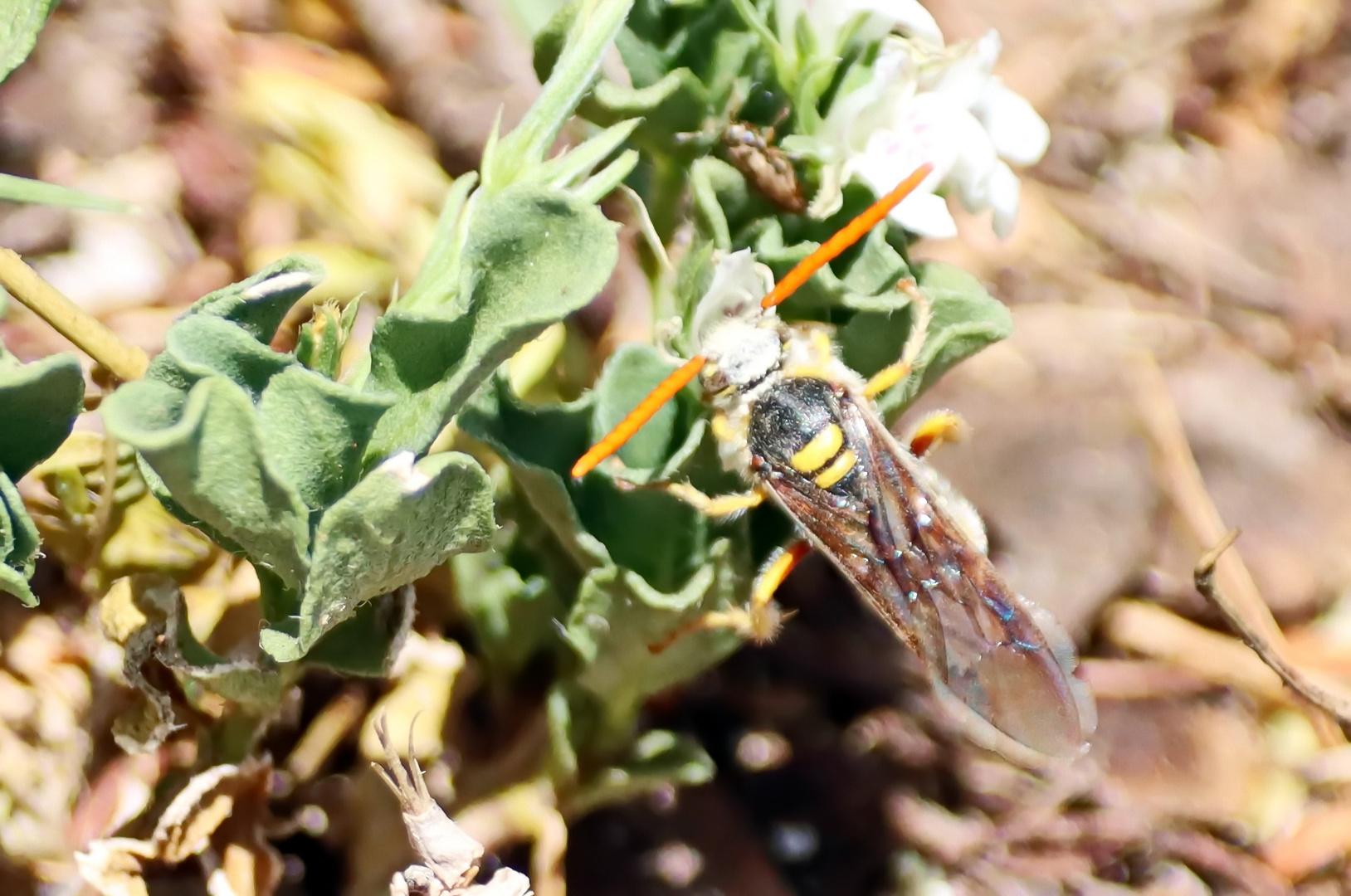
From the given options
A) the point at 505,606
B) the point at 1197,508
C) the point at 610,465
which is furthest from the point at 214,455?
the point at 1197,508

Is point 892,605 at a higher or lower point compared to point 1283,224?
lower

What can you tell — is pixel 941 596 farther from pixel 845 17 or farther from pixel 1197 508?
pixel 1197 508

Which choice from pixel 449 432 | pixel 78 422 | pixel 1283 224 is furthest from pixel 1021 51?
pixel 78 422

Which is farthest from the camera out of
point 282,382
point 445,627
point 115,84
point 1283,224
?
point 1283,224

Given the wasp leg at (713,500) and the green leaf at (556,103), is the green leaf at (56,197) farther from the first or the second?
the wasp leg at (713,500)

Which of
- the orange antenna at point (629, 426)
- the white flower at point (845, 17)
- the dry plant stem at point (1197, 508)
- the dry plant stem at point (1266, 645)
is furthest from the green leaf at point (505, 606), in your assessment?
the dry plant stem at point (1197, 508)

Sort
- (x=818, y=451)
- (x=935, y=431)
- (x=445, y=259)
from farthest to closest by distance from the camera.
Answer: (x=935, y=431) → (x=818, y=451) → (x=445, y=259)

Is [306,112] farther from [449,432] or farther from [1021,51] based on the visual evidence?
[1021,51]
